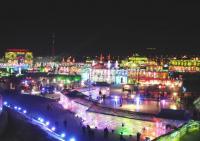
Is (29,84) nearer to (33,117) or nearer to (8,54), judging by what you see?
(33,117)

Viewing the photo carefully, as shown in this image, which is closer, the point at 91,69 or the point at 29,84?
the point at 29,84

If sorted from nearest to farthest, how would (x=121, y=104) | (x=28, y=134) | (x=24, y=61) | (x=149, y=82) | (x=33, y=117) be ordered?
(x=28, y=134) < (x=33, y=117) < (x=121, y=104) < (x=149, y=82) < (x=24, y=61)

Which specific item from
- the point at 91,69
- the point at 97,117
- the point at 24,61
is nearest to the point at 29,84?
the point at 91,69

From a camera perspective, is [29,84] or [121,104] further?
[29,84]

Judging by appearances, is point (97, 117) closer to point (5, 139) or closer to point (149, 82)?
point (5, 139)

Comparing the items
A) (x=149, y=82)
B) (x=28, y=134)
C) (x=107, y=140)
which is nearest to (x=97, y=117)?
(x=107, y=140)

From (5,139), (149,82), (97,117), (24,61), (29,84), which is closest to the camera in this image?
(5,139)

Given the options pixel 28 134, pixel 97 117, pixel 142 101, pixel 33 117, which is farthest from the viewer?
pixel 142 101

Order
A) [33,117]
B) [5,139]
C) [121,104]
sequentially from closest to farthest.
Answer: [5,139] < [33,117] < [121,104]

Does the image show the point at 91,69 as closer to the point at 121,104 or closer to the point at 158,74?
the point at 158,74
